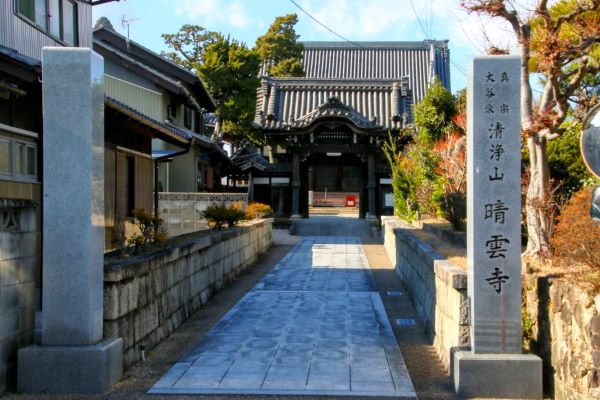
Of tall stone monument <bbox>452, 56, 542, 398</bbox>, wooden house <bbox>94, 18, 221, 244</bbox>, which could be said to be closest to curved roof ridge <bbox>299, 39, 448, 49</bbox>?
wooden house <bbox>94, 18, 221, 244</bbox>

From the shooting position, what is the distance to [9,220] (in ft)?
18.8

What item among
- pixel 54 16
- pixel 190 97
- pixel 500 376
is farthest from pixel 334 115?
pixel 500 376

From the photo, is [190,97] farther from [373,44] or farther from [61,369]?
[373,44]

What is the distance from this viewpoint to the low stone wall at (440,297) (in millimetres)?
6535

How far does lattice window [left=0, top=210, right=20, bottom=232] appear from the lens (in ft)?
18.5

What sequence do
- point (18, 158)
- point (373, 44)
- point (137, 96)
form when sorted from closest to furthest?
point (18, 158) < point (137, 96) < point (373, 44)

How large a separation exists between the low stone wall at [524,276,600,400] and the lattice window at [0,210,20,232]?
196 inches

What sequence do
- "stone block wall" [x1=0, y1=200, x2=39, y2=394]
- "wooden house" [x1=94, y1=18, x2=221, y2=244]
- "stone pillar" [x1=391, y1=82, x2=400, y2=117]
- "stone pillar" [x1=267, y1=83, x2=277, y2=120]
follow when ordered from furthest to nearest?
"stone pillar" [x1=391, y1=82, x2=400, y2=117] → "stone pillar" [x1=267, y1=83, x2=277, y2=120] → "wooden house" [x1=94, y1=18, x2=221, y2=244] → "stone block wall" [x1=0, y1=200, x2=39, y2=394]

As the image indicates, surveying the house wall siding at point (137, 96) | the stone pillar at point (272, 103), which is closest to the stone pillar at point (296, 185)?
the stone pillar at point (272, 103)

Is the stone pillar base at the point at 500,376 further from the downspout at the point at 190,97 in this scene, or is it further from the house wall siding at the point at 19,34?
the downspout at the point at 190,97

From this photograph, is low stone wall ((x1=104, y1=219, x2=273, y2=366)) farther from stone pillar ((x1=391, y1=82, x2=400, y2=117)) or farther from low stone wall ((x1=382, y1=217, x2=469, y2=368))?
stone pillar ((x1=391, y1=82, x2=400, y2=117))

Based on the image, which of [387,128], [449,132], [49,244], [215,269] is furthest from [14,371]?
[387,128]

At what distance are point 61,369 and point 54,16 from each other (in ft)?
30.9

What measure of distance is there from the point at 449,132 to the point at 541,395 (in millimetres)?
14267
